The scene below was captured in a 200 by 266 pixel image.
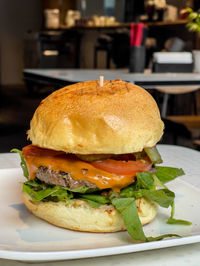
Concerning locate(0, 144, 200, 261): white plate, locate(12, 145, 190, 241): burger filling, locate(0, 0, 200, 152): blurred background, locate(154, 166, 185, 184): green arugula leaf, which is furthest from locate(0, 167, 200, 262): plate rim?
locate(0, 0, 200, 152): blurred background

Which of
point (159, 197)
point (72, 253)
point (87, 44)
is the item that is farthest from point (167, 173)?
point (87, 44)

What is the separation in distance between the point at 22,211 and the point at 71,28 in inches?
406

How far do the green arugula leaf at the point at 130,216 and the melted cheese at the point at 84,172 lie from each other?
40 millimetres

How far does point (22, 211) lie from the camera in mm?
959

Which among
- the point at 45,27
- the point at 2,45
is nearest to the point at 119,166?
the point at 45,27

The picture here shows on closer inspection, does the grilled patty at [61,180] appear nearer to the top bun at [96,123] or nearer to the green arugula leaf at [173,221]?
the top bun at [96,123]

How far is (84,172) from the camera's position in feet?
2.92

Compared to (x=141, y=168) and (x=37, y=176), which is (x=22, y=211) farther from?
(x=141, y=168)

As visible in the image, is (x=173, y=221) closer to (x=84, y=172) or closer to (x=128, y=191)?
(x=128, y=191)

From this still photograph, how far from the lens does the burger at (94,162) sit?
0.86 metres

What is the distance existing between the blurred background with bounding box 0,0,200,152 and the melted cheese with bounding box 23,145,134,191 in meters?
2.67

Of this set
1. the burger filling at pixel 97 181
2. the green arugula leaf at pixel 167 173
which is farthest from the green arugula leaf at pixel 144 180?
the green arugula leaf at pixel 167 173

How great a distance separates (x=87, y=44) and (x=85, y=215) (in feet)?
35.9

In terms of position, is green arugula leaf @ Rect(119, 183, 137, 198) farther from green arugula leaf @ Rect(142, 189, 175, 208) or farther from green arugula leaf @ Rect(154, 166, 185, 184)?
green arugula leaf @ Rect(154, 166, 185, 184)
